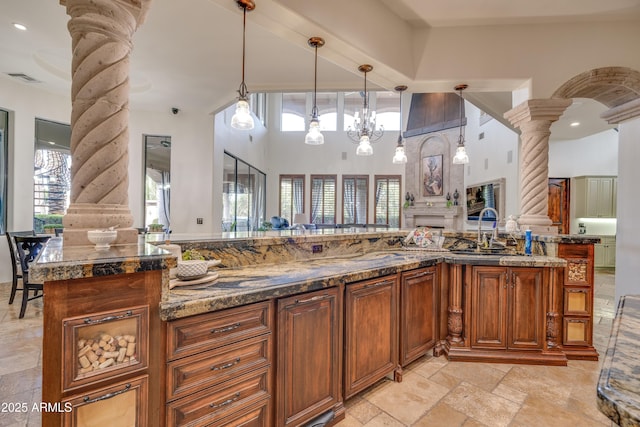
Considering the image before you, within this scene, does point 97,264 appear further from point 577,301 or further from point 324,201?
point 324,201

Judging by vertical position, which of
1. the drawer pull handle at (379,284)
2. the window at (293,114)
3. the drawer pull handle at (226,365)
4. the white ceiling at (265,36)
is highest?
the window at (293,114)

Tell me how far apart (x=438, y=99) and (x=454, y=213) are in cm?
383

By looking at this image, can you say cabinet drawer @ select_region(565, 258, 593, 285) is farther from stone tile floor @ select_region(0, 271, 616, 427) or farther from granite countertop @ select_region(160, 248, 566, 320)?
stone tile floor @ select_region(0, 271, 616, 427)

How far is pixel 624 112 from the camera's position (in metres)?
3.40

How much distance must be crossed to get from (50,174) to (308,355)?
5.78m

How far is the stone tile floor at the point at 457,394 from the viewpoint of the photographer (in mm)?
1822

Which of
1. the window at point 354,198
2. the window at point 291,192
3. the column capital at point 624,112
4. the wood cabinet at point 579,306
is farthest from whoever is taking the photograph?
the window at point 291,192

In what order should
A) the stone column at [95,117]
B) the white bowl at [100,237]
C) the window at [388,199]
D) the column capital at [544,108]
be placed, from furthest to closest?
the window at [388,199] → the column capital at [544,108] → the stone column at [95,117] → the white bowl at [100,237]

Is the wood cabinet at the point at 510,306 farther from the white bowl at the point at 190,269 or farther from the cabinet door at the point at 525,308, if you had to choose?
the white bowl at the point at 190,269

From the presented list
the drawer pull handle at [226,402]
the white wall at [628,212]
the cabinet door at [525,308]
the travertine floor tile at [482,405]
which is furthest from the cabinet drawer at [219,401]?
the white wall at [628,212]

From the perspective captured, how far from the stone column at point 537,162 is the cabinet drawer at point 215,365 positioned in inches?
117

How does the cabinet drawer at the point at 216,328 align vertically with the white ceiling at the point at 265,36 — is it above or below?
below

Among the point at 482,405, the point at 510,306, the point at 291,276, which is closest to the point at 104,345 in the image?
the point at 291,276

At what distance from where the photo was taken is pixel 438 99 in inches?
392
